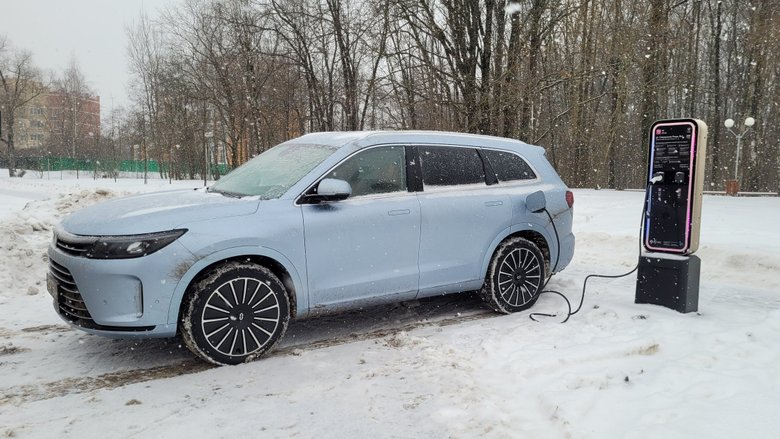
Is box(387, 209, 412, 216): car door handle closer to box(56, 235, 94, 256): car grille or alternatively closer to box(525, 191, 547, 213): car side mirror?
box(525, 191, 547, 213): car side mirror

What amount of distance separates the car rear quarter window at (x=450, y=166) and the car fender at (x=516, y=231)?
57 centimetres

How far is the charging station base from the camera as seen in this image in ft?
16.8

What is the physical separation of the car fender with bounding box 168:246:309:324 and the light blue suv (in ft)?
0.03

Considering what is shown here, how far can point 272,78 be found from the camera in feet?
104

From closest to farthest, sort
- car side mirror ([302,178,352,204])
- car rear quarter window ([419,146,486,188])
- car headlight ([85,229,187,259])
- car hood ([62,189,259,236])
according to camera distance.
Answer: car headlight ([85,229,187,259]), car hood ([62,189,259,236]), car side mirror ([302,178,352,204]), car rear quarter window ([419,146,486,188])

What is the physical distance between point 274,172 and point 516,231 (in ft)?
8.34

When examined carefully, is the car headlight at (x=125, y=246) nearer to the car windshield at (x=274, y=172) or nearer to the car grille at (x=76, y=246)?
the car grille at (x=76, y=246)

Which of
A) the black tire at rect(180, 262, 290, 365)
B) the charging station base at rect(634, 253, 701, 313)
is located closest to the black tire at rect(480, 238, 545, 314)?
the charging station base at rect(634, 253, 701, 313)

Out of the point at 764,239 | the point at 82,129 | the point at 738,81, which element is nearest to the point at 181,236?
the point at 764,239

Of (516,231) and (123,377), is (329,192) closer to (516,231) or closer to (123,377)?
(123,377)

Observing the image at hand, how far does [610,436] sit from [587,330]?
6.20ft

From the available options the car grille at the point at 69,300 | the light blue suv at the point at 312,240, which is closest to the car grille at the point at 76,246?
the light blue suv at the point at 312,240

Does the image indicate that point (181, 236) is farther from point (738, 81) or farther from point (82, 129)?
point (82, 129)

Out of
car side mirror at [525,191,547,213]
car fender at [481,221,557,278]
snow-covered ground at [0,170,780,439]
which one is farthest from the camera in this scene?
car side mirror at [525,191,547,213]
